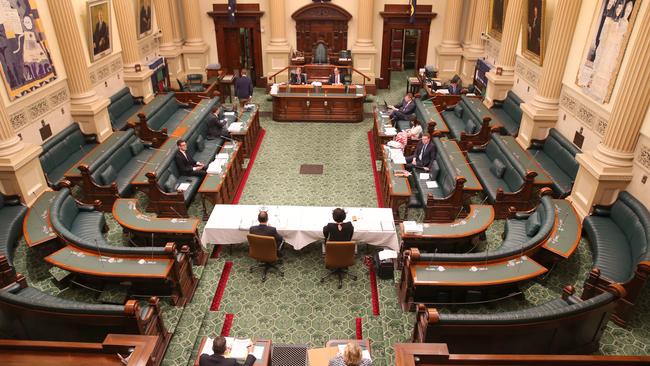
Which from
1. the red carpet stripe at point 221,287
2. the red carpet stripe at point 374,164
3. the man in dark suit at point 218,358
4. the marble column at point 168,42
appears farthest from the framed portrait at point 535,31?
the marble column at point 168,42

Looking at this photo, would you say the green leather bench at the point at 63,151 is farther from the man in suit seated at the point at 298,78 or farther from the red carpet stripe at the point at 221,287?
the man in suit seated at the point at 298,78

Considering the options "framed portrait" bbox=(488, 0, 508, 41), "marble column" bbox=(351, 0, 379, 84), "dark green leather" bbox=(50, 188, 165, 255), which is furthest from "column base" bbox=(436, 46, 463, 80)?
"dark green leather" bbox=(50, 188, 165, 255)

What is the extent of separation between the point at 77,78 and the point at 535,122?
1062 cm

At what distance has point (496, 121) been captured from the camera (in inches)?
463

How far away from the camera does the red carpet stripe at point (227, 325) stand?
6.35 m

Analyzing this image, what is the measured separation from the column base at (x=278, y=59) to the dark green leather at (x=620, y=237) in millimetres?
12291

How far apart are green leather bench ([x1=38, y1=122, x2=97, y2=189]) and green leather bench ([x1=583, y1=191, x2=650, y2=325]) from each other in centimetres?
966

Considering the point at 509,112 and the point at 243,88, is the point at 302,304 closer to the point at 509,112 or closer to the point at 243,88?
the point at 509,112

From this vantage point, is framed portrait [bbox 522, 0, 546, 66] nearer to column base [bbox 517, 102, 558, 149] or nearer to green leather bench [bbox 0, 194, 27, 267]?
column base [bbox 517, 102, 558, 149]

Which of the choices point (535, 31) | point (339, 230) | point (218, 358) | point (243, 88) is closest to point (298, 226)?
point (339, 230)

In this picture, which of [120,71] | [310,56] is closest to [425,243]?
[120,71]

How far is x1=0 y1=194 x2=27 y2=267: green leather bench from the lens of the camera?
6.93 m

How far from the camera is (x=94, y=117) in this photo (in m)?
10.4

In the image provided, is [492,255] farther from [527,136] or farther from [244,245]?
[527,136]
